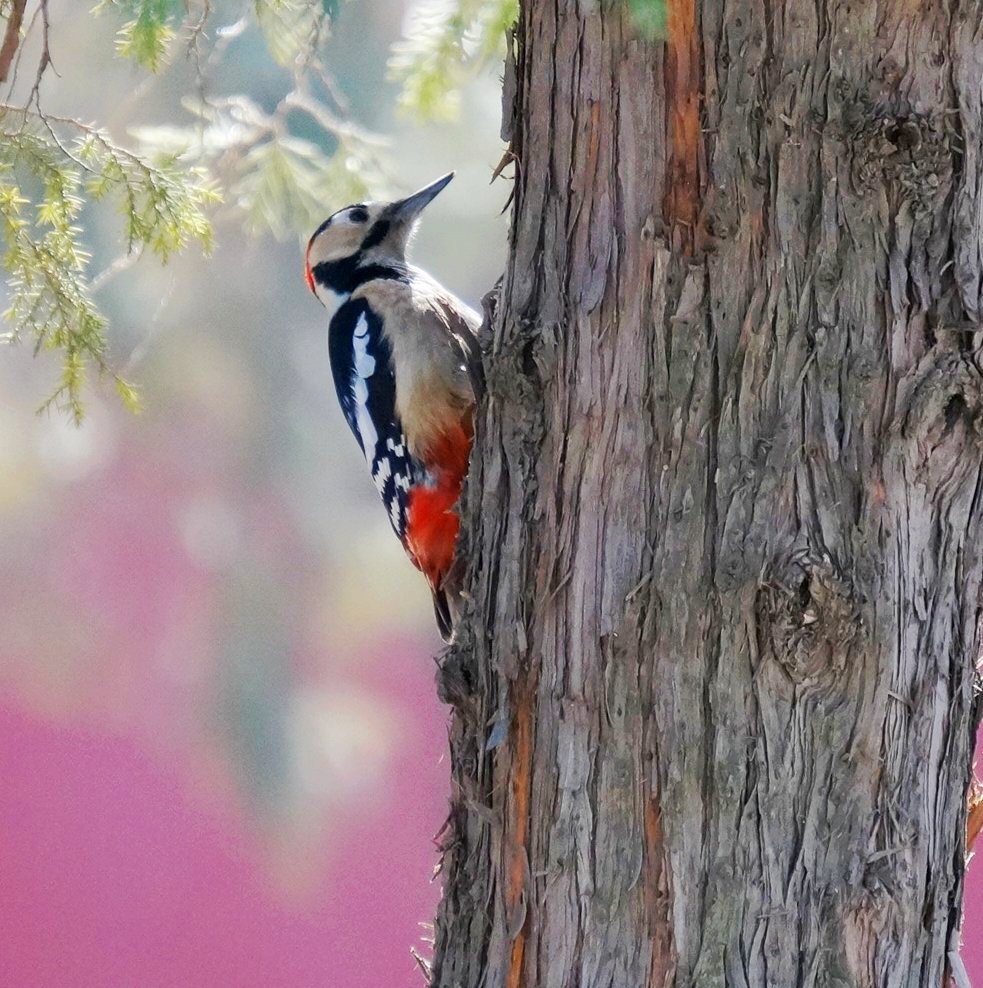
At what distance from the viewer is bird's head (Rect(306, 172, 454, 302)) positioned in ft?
12.0

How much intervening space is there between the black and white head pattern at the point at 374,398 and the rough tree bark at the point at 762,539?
4.27ft

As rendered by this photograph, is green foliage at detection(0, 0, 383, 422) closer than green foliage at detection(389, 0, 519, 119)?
Yes

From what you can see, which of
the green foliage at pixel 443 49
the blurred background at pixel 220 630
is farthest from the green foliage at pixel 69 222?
the blurred background at pixel 220 630

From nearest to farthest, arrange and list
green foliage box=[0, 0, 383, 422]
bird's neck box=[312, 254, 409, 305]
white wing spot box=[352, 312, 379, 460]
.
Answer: green foliage box=[0, 0, 383, 422], white wing spot box=[352, 312, 379, 460], bird's neck box=[312, 254, 409, 305]

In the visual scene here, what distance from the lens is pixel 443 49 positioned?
2.86 metres

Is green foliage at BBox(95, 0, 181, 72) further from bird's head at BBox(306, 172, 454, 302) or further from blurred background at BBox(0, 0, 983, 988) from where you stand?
blurred background at BBox(0, 0, 983, 988)

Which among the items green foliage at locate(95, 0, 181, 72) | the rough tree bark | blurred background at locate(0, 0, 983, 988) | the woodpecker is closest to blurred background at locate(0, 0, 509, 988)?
blurred background at locate(0, 0, 983, 988)

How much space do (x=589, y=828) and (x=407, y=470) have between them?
1462 millimetres

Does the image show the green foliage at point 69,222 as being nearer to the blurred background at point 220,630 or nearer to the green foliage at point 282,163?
the green foliage at point 282,163

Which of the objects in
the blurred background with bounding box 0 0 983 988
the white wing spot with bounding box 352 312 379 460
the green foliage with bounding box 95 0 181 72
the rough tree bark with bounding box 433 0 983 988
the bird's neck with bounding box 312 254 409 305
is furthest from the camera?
the blurred background with bounding box 0 0 983 988

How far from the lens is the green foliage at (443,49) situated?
2.82 meters

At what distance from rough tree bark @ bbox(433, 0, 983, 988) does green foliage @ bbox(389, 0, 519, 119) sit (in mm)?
1013

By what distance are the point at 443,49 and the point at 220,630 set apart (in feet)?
14.4

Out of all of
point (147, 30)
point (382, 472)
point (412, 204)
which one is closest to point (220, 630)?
point (412, 204)
